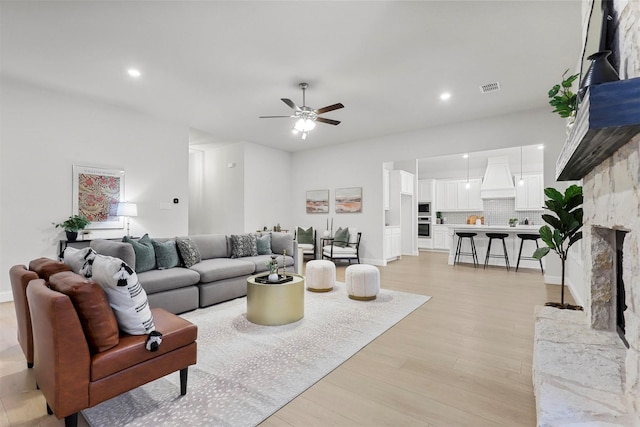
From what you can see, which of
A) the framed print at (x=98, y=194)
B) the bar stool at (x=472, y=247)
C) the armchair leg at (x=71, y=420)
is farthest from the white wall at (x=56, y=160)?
the bar stool at (x=472, y=247)

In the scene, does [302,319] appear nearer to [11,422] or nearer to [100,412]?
[100,412]

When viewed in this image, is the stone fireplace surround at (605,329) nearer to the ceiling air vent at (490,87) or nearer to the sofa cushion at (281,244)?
the ceiling air vent at (490,87)

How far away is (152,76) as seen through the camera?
162 inches

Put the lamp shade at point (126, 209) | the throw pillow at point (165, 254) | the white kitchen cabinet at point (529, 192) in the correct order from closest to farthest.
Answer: the throw pillow at point (165, 254), the lamp shade at point (126, 209), the white kitchen cabinet at point (529, 192)

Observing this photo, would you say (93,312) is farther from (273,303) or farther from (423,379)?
(423,379)

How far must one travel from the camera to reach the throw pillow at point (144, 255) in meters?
3.54

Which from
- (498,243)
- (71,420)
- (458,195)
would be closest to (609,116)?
(71,420)

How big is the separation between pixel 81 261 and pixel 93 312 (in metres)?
Result: 0.60

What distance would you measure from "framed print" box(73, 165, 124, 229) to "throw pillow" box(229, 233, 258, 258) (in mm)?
2178

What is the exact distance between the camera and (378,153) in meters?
7.28

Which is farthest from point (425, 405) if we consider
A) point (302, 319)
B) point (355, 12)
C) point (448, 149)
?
point (448, 149)

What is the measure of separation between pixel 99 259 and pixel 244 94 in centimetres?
360

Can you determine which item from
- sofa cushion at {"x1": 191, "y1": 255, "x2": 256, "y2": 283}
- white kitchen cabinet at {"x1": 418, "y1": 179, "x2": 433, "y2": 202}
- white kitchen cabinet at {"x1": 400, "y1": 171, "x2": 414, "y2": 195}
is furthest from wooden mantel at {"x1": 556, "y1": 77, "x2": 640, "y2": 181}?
white kitchen cabinet at {"x1": 418, "y1": 179, "x2": 433, "y2": 202}

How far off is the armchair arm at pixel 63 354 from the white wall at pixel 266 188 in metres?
6.04
